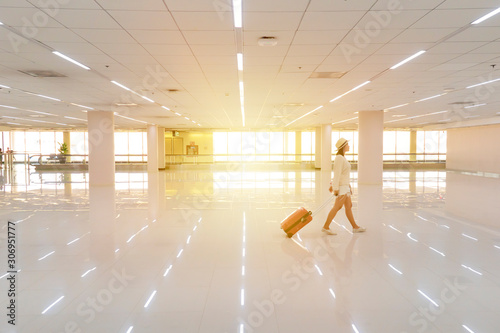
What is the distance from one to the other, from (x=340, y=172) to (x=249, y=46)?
3377 mm

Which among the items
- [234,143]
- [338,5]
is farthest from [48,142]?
[338,5]

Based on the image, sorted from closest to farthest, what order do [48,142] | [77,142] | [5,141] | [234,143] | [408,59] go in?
[408,59] < [5,141] < [234,143] < [77,142] < [48,142]

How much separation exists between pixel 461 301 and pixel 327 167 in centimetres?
2568

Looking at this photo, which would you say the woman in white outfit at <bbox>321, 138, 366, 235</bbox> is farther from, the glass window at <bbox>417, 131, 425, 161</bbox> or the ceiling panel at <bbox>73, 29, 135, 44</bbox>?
the glass window at <bbox>417, 131, 425, 161</bbox>

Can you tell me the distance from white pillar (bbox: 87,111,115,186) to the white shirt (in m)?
14.1

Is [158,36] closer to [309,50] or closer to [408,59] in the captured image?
[309,50]

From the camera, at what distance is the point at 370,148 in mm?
18562

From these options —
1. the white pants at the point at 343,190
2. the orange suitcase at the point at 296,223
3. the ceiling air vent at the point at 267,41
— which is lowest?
the orange suitcase at the point at 296,223

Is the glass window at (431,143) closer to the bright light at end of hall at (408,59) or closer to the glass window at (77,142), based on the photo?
the bright light at end of hall at (408,59)

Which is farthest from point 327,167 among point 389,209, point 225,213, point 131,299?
point 131,299

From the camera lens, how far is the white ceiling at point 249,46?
5441 mm

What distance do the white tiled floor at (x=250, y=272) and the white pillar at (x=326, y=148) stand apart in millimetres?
19306

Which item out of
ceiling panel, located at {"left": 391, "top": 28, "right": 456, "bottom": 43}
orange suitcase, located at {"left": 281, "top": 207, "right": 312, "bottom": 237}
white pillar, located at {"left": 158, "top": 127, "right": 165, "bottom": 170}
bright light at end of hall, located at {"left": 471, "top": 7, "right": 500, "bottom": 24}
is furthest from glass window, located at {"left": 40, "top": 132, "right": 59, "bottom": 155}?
bright light at end of hall, located at {"left": 471, "top": 7, "right": 500, "bottom": 24}

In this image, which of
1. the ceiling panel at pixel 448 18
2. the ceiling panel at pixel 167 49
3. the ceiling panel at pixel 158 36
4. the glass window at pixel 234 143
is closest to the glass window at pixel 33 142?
the glass window at pixel 234 143
